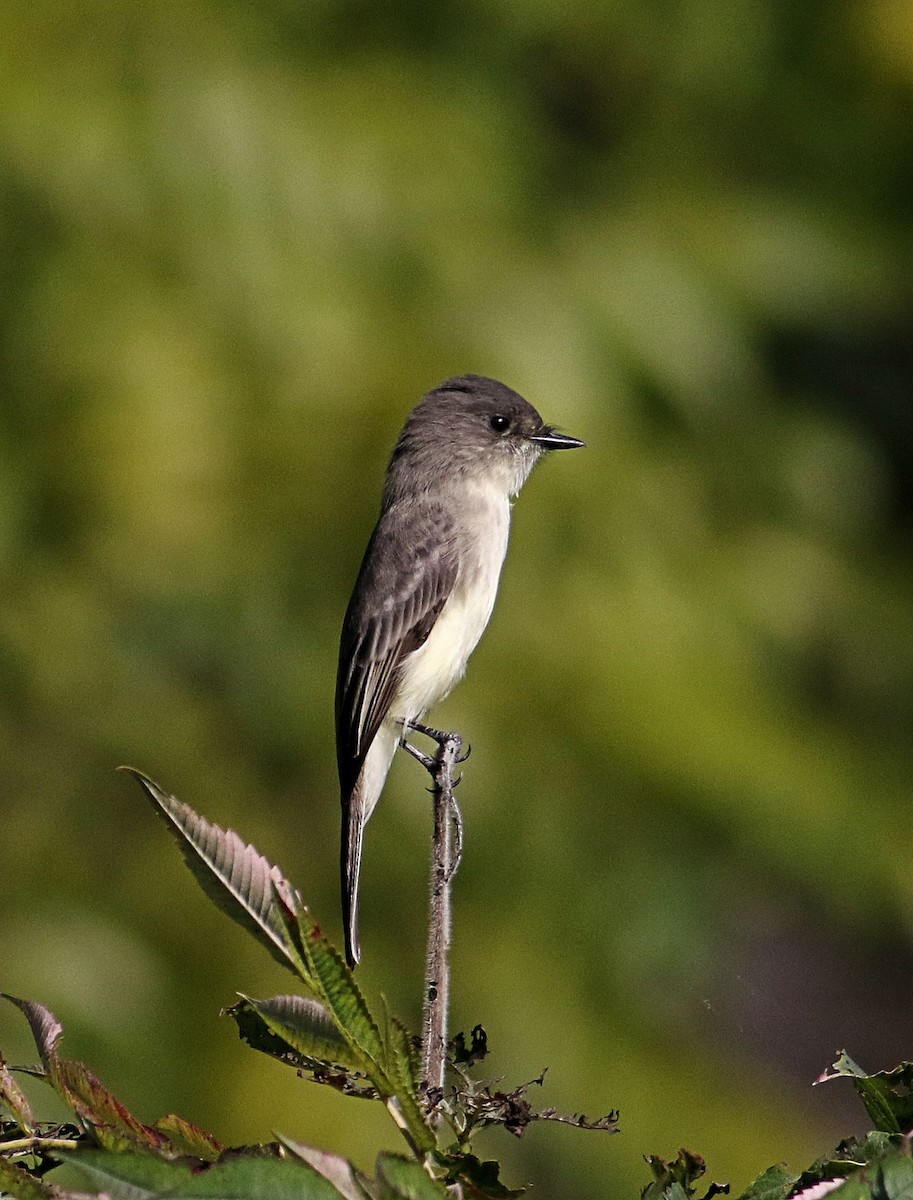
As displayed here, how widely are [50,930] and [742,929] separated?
2614mm

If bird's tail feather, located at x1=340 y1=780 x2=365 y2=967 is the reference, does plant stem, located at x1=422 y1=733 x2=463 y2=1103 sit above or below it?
below

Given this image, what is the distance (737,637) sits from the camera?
5.29m

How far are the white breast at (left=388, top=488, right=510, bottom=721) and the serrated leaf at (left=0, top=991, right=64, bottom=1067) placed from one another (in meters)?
2.09

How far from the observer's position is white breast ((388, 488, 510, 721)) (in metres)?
3.29

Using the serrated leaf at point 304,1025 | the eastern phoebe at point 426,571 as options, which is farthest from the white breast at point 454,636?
the serrated leaf at point 304,1025

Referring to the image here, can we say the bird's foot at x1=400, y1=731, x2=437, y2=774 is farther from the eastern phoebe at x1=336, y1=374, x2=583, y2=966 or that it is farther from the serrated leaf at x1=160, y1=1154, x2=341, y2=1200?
the serrated leaf at x1=160, y1=1154, x2=341, y2=1200

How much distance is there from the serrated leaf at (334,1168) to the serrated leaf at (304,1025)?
4.4 inches

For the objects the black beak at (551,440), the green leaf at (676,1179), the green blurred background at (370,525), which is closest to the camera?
the green leaf at (676,1179)

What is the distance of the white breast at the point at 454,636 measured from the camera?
3.29 m

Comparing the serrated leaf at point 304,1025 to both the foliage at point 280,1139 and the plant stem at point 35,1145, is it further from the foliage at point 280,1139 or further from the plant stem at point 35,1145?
the plant stem at point 35,1145

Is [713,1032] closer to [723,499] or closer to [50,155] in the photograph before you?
[723,499]

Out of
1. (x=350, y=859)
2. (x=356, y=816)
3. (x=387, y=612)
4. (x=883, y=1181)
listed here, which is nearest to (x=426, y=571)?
(x=387, y=612)

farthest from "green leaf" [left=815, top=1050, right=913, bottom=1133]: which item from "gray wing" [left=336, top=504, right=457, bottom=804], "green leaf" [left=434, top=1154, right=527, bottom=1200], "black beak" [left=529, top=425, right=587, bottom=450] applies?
"black beak" [left=529, top=425, right=587, bottom=450]

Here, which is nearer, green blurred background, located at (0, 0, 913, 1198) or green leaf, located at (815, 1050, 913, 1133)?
green leaf, located at (815, 1050, 913, 1133)
